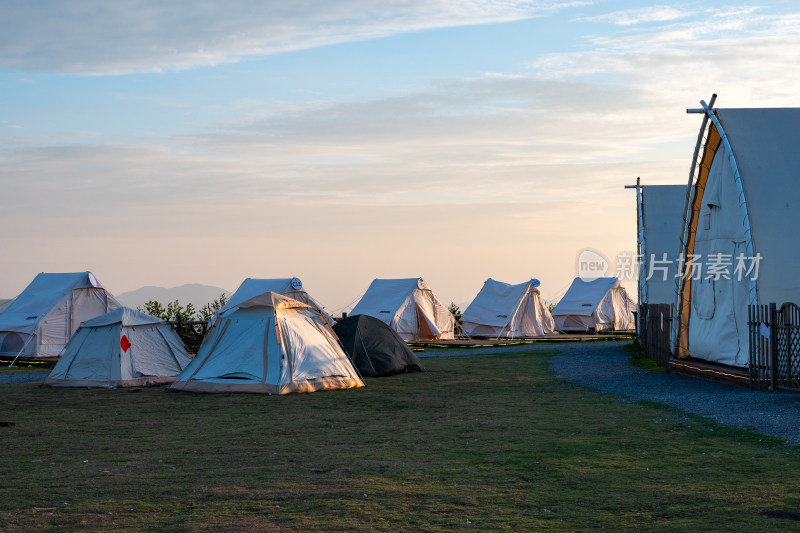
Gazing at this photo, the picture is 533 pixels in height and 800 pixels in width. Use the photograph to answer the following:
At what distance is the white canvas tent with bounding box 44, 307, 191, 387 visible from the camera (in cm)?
1720

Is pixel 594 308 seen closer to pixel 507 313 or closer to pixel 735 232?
pixel 507 313

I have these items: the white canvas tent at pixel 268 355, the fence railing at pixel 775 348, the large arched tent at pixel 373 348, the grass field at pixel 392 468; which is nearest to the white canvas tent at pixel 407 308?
the large arched tent at pixel 373 348

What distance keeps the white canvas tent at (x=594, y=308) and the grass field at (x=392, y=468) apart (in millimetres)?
30984

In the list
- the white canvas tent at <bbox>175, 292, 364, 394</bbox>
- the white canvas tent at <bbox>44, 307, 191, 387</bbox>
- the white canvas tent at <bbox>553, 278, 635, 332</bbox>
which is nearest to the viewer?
the white canvas tent at <bbox>175, 292, 364, 394</bbox>

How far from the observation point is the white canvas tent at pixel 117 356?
17.2 metres

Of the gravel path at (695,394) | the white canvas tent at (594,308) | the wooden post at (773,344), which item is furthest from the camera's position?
the white canvas tent at (594,308)

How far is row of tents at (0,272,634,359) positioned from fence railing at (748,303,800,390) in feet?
26.7

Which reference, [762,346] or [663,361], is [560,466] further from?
[663,361]

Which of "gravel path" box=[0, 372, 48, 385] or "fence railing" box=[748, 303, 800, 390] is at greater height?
"fence railing" box=[748, 303, 800, 390]

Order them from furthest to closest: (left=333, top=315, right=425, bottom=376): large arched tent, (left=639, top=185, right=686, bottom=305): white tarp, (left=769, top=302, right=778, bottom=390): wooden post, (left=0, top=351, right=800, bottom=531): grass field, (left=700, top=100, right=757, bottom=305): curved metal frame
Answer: (left=639, top=185, right=686, bottom=305): white tarp → (left=333, top=315, right=425, bottom=376): large arched tent → (left=700, top=100, right=757, bottom=305): curved metal frame → (left=769, top=302, right=778, bottom=390): wooden post → (left=0, top=351, right=800, bottom=531): grass field

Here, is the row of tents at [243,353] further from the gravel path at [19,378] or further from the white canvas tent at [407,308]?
the white canvas tent at [407,308]

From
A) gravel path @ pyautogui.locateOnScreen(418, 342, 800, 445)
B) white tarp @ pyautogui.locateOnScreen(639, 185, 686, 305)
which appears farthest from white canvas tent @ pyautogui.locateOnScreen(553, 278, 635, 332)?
gravel path @ pyautogui.locateOnScreen(418, 342, 800, 445)

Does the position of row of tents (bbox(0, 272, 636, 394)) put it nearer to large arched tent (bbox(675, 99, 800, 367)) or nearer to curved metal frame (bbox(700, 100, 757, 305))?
large arched tent (bbox(675, 99, 800, 367))

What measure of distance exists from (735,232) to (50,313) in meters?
20.6
